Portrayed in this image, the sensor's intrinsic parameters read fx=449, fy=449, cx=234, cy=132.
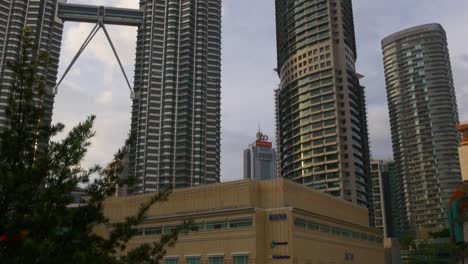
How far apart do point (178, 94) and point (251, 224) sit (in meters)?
106

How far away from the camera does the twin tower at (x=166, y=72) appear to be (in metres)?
146

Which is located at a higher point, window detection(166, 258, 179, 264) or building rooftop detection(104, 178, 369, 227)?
building rooftop detection(104, 178, 369, 227)

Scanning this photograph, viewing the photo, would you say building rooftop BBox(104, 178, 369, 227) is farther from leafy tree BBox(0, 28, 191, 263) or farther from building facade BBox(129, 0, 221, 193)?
building facade BBox(129, 0, 221, 193)

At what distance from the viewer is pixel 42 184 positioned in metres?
10.9

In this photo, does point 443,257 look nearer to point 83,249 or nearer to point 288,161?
point 288,161

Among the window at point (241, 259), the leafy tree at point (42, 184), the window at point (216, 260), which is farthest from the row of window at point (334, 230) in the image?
the leafy tree at point (42, 184)

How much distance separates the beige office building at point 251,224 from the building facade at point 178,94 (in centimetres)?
8210

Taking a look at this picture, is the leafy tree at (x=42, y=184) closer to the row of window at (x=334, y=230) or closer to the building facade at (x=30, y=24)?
the row of window at (x=334, y=230)

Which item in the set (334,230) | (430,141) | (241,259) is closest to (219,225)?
(241,259)

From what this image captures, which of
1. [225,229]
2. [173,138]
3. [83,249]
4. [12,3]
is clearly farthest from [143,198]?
[12,3]

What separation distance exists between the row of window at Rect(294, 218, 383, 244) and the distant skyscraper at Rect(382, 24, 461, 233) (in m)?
121

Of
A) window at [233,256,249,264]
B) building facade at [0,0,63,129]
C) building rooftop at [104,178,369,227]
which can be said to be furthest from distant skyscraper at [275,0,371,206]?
Answer: building facade at [0,0,63,129]

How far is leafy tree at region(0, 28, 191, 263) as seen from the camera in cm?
1006

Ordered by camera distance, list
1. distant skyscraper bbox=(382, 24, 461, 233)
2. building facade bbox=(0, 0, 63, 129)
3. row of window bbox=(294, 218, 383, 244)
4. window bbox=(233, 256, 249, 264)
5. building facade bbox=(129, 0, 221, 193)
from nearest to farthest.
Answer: window bbox=(233, 256, 249, 264), row of window bbox=(294, 218, 383, 244), building facade bbox=(129, 0, 221, 193), building facade bbox=(0, 0, 63, 129), distant skyscraper bbox=(382, 24, 461, 233)
